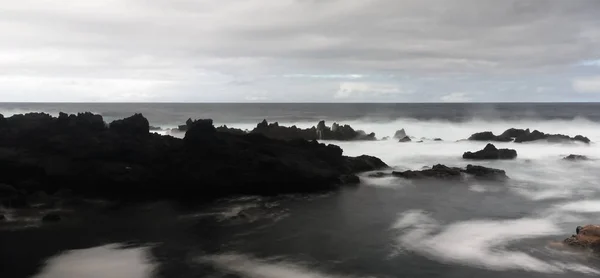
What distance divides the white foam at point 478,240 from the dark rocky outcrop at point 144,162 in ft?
25.0

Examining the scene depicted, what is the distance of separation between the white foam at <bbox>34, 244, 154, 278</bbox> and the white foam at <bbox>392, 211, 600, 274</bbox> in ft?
26.2

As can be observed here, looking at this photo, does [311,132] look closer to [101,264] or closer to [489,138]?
[489,138]

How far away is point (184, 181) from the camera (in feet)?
76.7

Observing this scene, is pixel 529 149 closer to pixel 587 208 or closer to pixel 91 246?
pixel 587 208

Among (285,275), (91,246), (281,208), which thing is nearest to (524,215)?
(281,208)

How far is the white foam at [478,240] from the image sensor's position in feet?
43.2

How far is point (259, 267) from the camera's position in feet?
43.1

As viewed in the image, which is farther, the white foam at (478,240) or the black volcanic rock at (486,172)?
the black volcanic rock at (486,172)

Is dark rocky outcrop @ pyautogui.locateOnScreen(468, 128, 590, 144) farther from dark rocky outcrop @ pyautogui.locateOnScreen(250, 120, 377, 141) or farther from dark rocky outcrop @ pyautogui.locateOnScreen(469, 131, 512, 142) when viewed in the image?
dark rocky outcrop @ pyautogui.locateOnScreen(250, 120, 377, 141)

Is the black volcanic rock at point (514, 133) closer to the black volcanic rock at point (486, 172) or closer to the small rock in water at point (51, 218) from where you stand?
the black volcanic rock at point (486, 172)

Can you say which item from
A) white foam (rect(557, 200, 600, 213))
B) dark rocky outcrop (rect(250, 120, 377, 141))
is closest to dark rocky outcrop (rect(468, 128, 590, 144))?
dark rocky outcrop (rect(250, 120, 377, 141))

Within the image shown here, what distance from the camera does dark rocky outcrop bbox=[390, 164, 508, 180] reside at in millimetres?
26672

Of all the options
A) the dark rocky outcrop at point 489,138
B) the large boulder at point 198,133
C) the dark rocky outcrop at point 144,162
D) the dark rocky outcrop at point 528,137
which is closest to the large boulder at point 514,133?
the dark rocky outcrop at point 528,137

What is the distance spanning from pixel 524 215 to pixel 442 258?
Result: 6.86m
